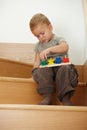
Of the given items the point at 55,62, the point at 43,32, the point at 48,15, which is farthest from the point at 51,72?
the point at 48,15

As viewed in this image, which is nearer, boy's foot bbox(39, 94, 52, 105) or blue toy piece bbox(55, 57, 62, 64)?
boy's foot bbox(39, 94, 52, 105)

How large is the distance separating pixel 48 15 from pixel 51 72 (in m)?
0.83

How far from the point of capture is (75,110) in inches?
44.8

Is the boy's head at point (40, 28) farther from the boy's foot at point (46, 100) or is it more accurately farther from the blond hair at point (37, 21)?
the boy's foot at point (46, 100)

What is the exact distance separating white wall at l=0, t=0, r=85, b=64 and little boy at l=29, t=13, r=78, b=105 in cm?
51

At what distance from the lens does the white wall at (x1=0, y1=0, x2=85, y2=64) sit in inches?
84.6

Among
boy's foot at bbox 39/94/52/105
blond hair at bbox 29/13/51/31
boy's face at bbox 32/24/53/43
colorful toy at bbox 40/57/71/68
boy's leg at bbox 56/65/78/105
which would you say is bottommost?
boy's foot at bbox 39/94/52/105

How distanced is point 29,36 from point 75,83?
2.89 feet

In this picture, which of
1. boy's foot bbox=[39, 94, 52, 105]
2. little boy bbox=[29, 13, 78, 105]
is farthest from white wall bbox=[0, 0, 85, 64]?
boy's foot bbox=[39, 94, 52, 105]

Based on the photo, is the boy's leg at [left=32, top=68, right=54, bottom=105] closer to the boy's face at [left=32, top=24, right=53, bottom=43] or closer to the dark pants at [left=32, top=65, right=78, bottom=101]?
the dark pants at [left=32, top=65, right=78, bottom=101]

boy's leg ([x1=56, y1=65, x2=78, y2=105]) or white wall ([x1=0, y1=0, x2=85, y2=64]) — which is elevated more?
white wall ([x1=0, y1=0, x2=85, y2=64])

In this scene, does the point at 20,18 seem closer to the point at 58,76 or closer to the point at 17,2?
the point at 17,2

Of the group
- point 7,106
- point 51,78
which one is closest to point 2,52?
point 51,78

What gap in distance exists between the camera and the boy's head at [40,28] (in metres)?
1.58
